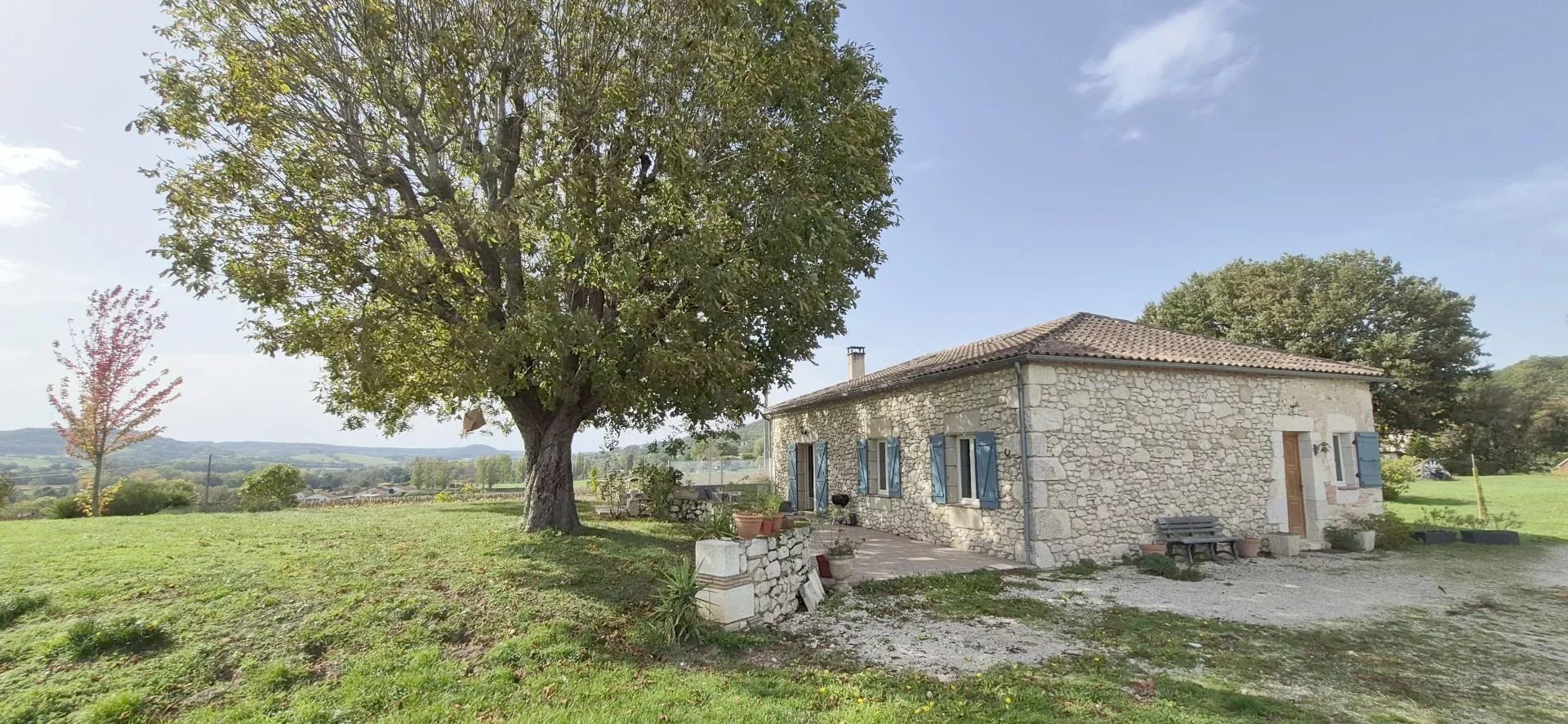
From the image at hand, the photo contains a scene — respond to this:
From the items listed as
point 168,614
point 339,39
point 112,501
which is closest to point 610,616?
point 168,614

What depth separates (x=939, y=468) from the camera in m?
Result: 11.4

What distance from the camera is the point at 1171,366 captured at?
33.8 feet

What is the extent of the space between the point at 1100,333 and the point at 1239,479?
3.36 meters

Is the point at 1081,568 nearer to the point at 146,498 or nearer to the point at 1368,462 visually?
the point at 1368,462

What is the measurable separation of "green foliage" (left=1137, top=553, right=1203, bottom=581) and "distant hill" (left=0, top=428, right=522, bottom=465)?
2125cm

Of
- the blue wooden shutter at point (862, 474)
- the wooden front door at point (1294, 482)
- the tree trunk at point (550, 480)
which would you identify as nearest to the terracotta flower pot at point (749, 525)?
the tree trunk at point (550, 480)

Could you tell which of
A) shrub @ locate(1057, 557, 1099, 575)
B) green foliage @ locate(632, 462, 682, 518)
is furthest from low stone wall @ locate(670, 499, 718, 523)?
shrub @ locate(1057, 557, 1099, 575)

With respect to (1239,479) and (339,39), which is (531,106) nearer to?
(339,39)

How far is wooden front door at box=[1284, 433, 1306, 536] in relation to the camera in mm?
11539

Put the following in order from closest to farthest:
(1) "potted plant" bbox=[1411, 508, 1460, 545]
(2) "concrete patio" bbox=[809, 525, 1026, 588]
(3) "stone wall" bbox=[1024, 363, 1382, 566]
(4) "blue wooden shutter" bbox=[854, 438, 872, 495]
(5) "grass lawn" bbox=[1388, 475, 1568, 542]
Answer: (2) "concrete patio" bbox=[809, 525, 1026, 588]
(3) "stone wall" bbox=[1024, 363, 1382, 566]
(1) "potted plant" bbox=[1411, 508, 1460, 545]
(4) "blue wooden shutter" bbox=[854, 438, 872, 495]
(5) "grass lawn" bbox=[1388, 475, 1568, 542]

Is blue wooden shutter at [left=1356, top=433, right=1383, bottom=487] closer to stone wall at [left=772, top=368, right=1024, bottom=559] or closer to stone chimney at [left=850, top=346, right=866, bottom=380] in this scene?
stone wall at [left=772, top=368, right=1024, bottom=559]

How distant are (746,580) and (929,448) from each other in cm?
643

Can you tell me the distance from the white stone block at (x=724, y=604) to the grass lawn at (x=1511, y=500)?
16.9 metres

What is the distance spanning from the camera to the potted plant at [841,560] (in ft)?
26.4
